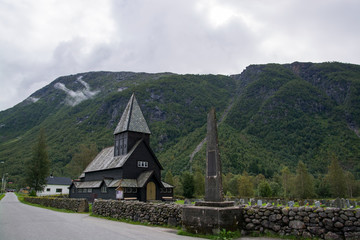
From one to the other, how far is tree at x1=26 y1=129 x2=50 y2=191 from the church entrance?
130 feet

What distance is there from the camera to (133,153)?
39406 mm

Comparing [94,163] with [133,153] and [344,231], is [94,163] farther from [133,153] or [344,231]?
[344,231]

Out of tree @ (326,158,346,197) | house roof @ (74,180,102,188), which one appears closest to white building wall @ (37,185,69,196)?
house roof @ (74,180,102,188)

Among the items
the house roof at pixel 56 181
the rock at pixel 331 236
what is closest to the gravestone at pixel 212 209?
the rock at pixel 331 236

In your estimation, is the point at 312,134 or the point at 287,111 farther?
the point at 287,111

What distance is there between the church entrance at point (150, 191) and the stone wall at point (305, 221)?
27033 mm

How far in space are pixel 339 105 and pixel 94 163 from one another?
624ft

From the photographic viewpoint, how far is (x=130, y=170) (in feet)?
126

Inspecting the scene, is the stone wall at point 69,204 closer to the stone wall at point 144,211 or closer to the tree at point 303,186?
the stone wall at point 144,211

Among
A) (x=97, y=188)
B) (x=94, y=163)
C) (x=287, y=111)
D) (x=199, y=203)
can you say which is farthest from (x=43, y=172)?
(x=287, y=111)

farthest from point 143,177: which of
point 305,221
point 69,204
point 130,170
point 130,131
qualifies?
point 305,221

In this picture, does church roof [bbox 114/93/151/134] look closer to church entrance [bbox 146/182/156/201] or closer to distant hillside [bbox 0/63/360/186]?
church entrance [bbox 146/182/156/201]

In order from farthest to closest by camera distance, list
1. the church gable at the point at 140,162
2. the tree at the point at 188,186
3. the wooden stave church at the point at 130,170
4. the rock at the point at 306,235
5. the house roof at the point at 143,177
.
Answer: the tree at the point at 188,186, the church gable at the point at 140,162, the wooden stave church at the point at 130,170, the house roof at the point at 143,177, the rock at the point at 306,235

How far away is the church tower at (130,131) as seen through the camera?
41.4 m
